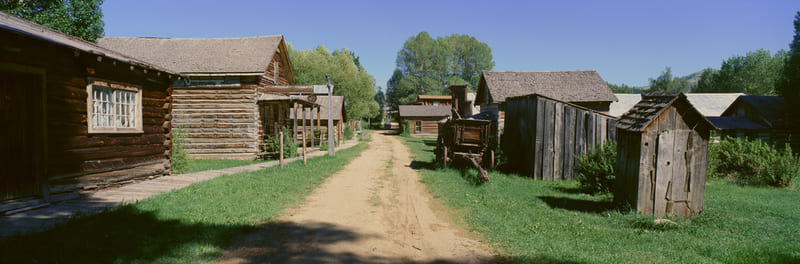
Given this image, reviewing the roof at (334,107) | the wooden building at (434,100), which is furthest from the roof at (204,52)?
the wooden building at (434,100)

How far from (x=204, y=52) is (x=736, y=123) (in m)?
31.3

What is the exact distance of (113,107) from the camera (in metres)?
9.02

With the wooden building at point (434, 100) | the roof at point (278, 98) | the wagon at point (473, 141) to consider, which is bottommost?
the wagon at point (473, 141)

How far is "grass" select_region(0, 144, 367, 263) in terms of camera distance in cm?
418

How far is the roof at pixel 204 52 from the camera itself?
17109 millimetres

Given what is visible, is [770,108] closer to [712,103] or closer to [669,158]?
[712,103]

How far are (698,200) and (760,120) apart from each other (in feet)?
79.3

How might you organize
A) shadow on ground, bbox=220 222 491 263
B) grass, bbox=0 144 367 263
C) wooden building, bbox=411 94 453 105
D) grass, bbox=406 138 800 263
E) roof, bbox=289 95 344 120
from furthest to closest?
wooden building, bbox=411 94 453 105 < roof, bbox=289 95 344 120 < grass, bbox=406 138 800 263 < shadow on ground, bbox=220 222 491 263 < grass, bbox=0 144 367 263

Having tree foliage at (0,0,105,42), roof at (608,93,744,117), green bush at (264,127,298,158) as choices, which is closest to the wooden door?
green bush at (264,127,298,158)

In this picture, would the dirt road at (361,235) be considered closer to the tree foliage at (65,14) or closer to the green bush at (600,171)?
the green bush at (600,171)

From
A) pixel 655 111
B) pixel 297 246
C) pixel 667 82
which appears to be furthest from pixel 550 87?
pixel 667 82

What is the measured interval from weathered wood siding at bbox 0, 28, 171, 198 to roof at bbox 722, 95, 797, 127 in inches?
1243

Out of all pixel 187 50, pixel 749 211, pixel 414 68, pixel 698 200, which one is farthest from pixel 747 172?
pixel 414 68

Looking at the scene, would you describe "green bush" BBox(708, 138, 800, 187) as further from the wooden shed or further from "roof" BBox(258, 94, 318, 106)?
"roof" BBox(258, 94, 318, 106)
